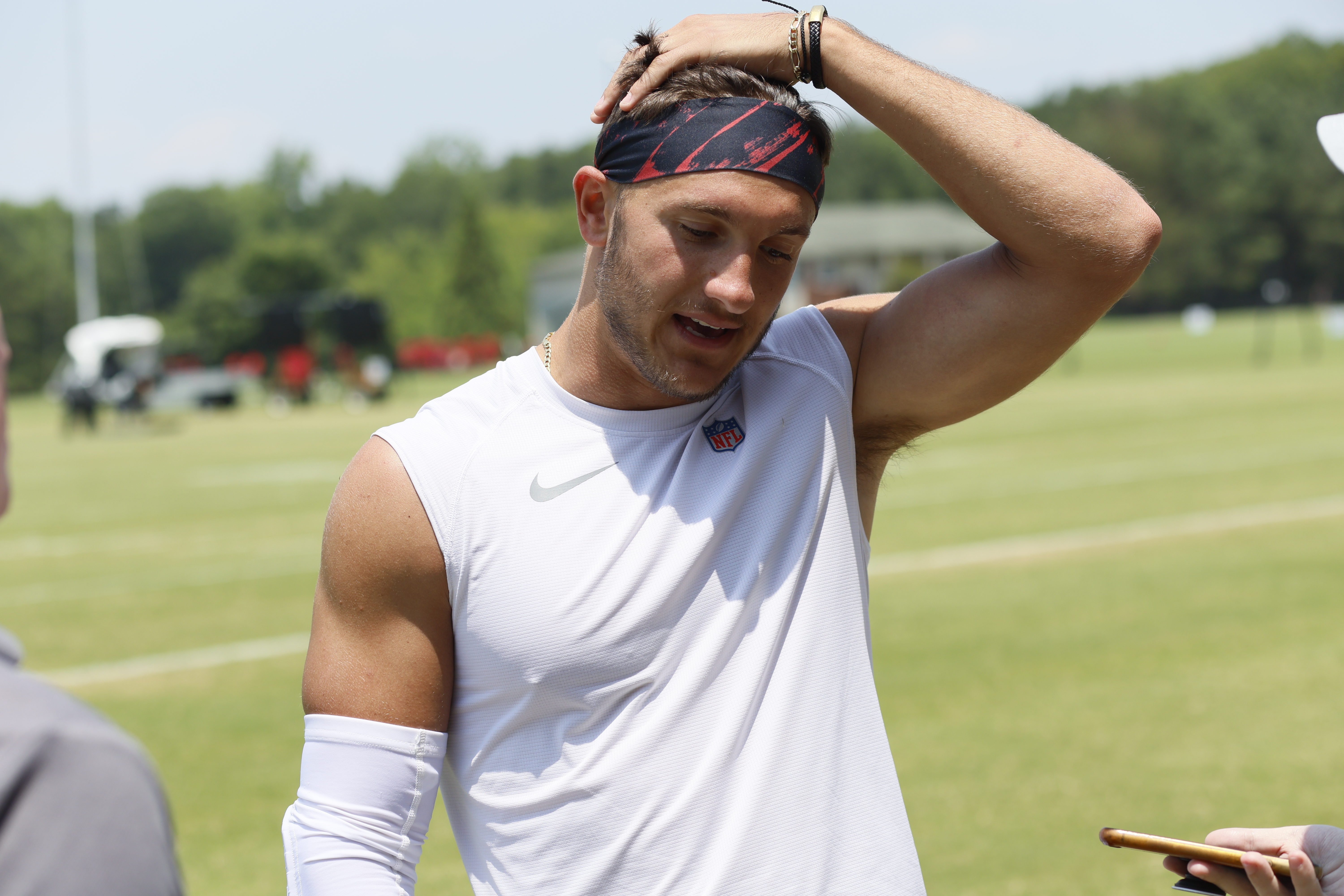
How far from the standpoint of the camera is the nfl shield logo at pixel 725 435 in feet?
8.07

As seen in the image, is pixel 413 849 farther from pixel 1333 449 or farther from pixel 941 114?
pixel 1333 449

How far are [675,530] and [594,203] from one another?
0.65 metres

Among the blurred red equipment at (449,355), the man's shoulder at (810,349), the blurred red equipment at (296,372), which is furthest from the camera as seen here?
the blurred red equipment at (449,355)

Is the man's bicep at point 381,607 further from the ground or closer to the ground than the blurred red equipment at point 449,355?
further from the ground

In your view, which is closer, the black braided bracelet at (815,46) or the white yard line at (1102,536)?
the black braided bracelet at (815,46)

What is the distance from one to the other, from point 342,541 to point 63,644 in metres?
9.24

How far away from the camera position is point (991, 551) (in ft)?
41.2

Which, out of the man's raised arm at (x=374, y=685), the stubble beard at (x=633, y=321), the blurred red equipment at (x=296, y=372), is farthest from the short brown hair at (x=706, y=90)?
the blurred red equipment at (x=296, y=372)

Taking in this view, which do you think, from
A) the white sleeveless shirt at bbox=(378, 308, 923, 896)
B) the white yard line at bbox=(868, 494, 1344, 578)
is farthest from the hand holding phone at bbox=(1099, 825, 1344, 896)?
the white yard line at bbox=(868, 494, 1344, 578)

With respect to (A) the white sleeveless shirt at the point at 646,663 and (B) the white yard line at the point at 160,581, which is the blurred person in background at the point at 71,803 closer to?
(A) the white sleeveless shirt at the point at 646,663

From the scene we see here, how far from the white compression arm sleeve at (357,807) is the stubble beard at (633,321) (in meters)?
0.74

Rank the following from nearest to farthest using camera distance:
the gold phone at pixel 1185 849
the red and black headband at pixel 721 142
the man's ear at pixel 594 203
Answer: the gold phone at pixel 1185 849
the red and black headband at pixel 721 142
the man's ear at pixel 594 203

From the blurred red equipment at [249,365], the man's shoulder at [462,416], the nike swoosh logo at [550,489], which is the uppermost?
the man's shoulder at [462,416]

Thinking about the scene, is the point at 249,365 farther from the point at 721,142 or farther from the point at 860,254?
the point at 721,142
